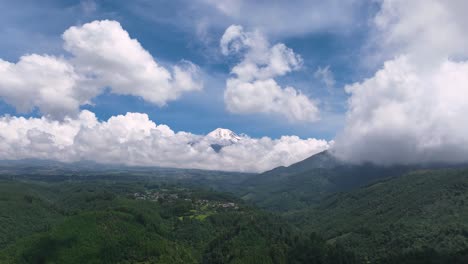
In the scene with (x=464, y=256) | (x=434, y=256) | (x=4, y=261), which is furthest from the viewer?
(x=4, y=261)

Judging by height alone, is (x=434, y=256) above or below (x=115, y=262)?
above

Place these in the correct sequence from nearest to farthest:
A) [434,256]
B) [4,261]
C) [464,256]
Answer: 1. [464,256]
2. [434,256]
3. [4,261]

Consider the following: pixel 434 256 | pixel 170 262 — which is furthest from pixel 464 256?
pixel 170 262

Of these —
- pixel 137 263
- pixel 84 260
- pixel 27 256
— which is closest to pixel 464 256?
pixel 137 263

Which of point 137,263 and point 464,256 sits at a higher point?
point 464,256

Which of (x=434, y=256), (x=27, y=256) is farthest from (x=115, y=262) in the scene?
(x=434, y=256)

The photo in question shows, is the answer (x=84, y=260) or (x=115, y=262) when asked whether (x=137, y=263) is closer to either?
(x=115, y=262)

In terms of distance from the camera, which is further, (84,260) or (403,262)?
(84,260)

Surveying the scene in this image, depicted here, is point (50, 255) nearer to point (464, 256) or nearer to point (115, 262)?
point (115, 262)
